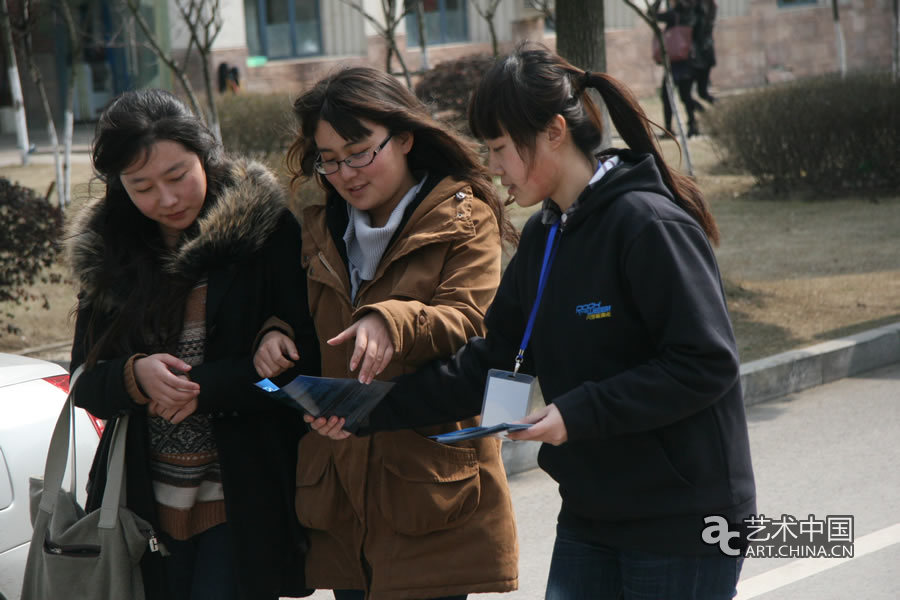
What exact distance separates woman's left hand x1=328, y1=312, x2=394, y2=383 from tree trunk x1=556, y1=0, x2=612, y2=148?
5818mm

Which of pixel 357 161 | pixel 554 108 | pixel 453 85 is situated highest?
pixel 453 85

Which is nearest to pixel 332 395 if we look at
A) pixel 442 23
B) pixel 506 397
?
pixel 506 397

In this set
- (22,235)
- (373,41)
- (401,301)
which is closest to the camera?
(401,301)

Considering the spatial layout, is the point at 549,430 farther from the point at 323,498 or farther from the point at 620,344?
the point at 323,498

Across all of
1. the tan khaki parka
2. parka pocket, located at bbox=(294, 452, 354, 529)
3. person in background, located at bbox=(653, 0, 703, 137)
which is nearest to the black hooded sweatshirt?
the tan khaki parka

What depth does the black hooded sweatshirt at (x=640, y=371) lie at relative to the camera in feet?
6.74

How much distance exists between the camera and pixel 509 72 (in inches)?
88.9

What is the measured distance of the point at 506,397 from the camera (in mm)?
2334

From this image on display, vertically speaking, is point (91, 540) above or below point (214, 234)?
below

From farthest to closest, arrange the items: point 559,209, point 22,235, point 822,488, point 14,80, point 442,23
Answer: point 442,23 < point 14,80 < point 22,235 < point 822,488 < point 559,209

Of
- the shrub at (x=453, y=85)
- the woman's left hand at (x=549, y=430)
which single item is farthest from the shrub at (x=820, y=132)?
the woman's left hand at (x=549, y=430)

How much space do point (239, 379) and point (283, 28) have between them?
24533 millimetres

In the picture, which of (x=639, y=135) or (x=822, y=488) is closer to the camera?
(x=639, y=135)

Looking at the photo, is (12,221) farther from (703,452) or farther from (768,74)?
(768,74)
